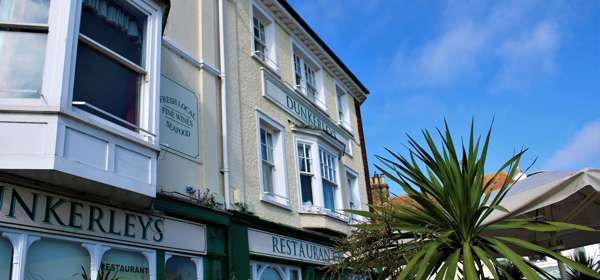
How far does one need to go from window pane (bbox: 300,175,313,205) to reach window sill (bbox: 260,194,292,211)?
2.76 feet

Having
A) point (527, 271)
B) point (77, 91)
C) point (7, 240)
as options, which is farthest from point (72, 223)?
point (527, 271)

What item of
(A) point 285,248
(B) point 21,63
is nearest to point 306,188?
A: (A) point 285,248

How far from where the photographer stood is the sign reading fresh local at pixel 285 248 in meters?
9.00

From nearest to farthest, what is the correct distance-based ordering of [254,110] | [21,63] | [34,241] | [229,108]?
[34,241]
[21,63]
[229,108]
[254,110]

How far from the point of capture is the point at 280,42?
41.2 feet

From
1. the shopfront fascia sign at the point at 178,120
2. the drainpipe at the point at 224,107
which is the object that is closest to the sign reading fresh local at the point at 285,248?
Result: the drainpipe at the point at 224,107

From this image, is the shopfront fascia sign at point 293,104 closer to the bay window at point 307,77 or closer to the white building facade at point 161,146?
the white building facade at point 161,146

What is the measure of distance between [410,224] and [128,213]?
3564 mm

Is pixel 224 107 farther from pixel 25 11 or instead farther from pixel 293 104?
pixel 25 11

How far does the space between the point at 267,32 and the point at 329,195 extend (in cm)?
423

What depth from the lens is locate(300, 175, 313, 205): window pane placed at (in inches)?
446

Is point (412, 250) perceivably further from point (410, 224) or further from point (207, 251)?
point (207, 251)

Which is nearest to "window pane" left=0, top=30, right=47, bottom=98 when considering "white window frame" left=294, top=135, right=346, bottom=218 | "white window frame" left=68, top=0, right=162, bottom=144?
"white window frame" left=68, top=0, right=162, bottom=144

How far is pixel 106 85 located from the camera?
6.30 meters
